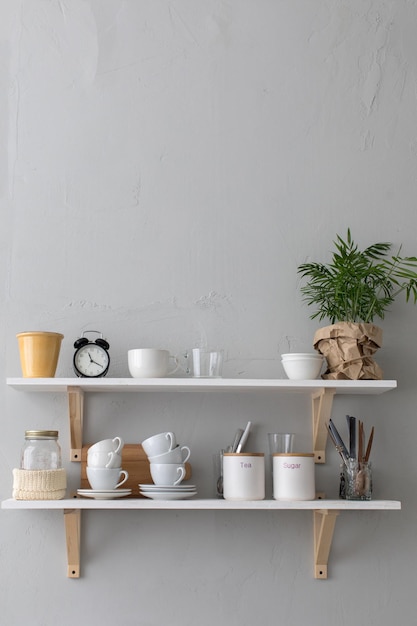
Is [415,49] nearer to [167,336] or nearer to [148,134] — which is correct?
[148,134]

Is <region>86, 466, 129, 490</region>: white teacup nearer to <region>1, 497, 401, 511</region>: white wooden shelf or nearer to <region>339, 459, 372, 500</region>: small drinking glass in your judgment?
<region>1, 497, 401, 511</region>: white wooden shelf

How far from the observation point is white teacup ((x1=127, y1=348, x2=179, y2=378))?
1738mm

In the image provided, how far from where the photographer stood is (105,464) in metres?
1.71

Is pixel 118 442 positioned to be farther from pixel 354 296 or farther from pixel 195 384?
pixel 354 296

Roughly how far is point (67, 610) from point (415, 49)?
5.34 ft

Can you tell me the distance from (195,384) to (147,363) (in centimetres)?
12

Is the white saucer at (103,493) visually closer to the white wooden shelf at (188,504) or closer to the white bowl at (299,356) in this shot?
the white wooden shelf at (188,504)

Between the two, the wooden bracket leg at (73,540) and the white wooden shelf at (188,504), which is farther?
the wooden bracket leg at (73,540)

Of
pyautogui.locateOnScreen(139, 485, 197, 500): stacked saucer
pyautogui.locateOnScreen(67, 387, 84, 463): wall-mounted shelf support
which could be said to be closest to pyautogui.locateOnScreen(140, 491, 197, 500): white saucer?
pyautogui.locateOnScreen(139, 485, 197, 500): stacked saucer

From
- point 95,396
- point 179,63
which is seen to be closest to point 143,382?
point 95,396

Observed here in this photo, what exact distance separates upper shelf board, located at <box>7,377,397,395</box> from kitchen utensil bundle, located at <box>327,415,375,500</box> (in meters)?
0.11

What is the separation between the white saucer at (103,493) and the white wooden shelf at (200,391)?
0.08ft

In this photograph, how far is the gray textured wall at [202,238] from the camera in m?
1.83

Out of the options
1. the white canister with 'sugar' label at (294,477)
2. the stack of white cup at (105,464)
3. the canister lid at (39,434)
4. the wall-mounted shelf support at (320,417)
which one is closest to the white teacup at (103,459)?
the stack of white cup at (105,464)
